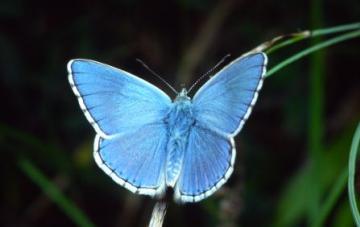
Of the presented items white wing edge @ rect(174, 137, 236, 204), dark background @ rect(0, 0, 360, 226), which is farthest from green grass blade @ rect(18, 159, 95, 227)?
white wing edge @ rect(174, 137, 236, 204)

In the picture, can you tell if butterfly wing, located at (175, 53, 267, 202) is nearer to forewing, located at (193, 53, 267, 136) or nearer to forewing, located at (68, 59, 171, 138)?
forewing, located at (193, 53, 267, 136)

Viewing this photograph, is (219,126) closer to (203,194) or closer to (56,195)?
(203,194)

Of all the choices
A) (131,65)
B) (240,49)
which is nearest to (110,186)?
(131,65)

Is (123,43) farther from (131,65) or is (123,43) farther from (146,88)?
(146,88)

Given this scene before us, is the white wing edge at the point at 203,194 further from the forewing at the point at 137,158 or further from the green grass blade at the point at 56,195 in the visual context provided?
the green grass blade at the point at 56,195

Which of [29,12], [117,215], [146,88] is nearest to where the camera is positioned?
[146,88]

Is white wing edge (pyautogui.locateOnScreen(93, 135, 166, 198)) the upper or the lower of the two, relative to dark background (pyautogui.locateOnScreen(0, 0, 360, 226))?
lower

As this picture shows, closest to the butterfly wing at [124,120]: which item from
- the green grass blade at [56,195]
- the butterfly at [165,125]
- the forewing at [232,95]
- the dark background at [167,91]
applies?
the butterfly at [165,125]

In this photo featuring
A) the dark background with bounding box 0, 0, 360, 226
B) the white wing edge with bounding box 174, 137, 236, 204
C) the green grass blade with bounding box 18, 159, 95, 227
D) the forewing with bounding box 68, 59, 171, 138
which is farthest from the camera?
the dark background with bounding box 0, 0, 360, 226
